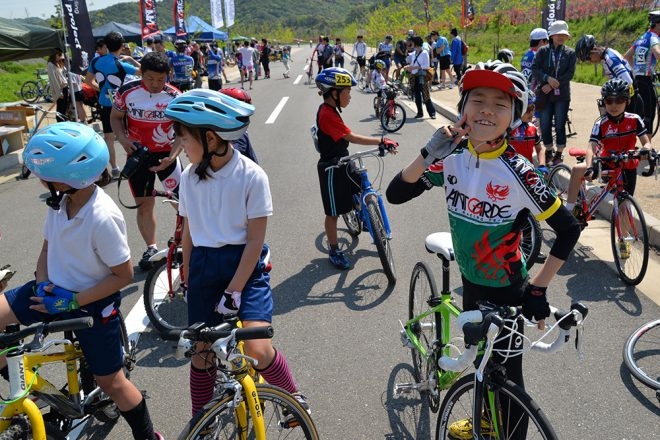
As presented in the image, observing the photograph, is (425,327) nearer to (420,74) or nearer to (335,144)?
(335,144)

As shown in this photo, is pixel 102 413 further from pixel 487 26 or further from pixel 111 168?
pixel 487 26

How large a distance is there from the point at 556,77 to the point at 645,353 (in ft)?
18.0

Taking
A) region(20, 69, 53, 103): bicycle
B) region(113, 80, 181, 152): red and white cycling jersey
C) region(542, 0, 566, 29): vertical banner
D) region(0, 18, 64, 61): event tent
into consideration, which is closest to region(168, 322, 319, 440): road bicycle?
region(113, 80, 181, 152): red and white cycling jersey

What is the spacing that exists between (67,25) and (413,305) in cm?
1157

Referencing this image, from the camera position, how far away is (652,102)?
8.70 metres

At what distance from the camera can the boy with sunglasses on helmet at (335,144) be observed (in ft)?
16.9

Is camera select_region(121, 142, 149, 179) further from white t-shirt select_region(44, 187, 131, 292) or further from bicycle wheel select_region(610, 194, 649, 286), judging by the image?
bicycle wheel select_region(610, 194, 649, 286)

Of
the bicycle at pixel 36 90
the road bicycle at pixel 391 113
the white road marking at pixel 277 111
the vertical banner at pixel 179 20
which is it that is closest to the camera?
the road bicycle at pixel 391 113

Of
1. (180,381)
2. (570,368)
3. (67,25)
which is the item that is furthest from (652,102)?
(67,25)

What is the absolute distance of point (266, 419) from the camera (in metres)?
2.79

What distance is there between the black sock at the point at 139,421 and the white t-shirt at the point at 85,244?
682mm

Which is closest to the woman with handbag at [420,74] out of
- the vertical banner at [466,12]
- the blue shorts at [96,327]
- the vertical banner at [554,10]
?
the vertical banner at [554,10]

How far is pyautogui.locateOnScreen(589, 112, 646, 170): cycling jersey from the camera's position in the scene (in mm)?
5316

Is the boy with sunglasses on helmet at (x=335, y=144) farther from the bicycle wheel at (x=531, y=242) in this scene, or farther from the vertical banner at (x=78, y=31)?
the vertical banner at (x=78, y=31)
